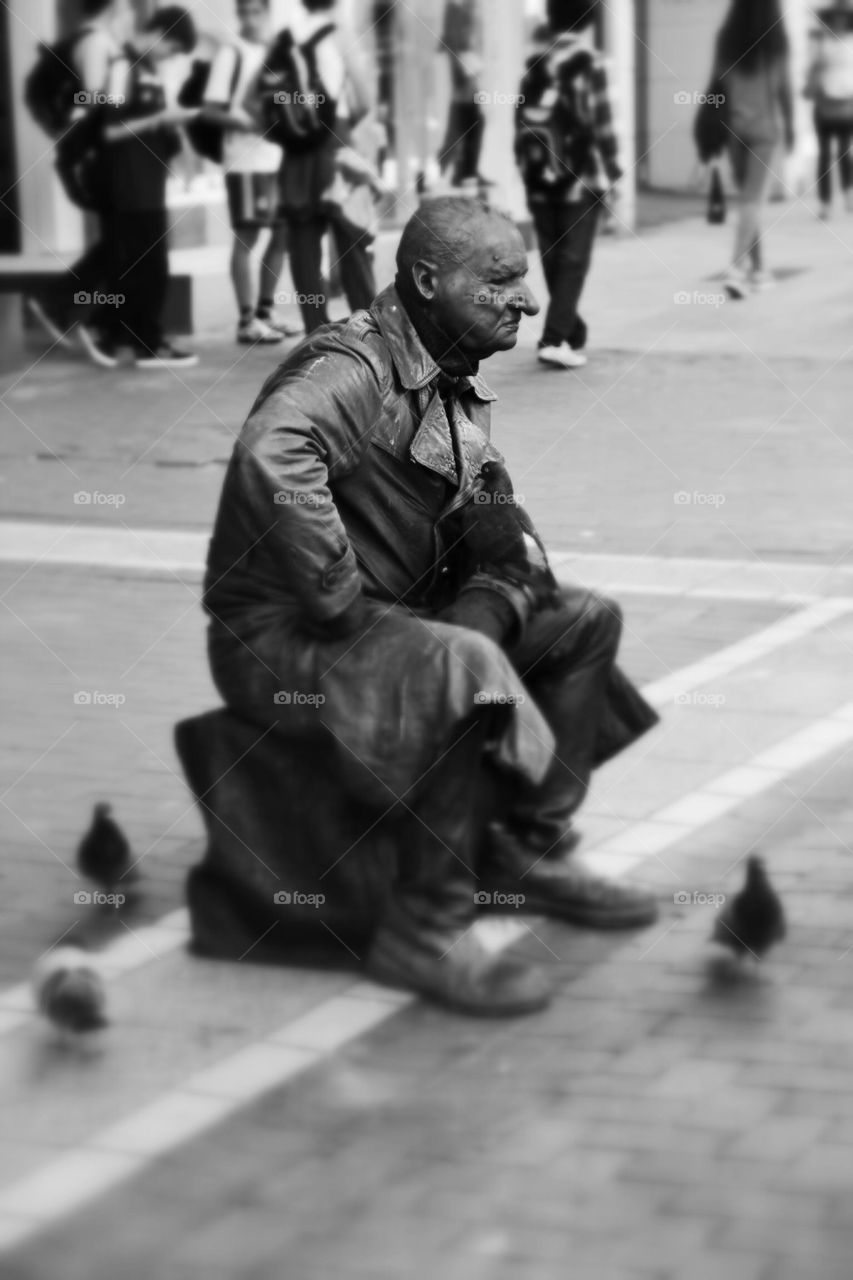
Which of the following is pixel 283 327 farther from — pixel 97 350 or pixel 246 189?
pixel 97 350

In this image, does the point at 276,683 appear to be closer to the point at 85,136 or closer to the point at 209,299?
the point at 85,136

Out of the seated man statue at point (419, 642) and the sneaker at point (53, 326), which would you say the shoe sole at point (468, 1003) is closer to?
the seated man statue at point (419, 642)

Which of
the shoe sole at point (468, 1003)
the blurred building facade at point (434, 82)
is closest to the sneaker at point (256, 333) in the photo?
the blurred building facade at point (434, 82)

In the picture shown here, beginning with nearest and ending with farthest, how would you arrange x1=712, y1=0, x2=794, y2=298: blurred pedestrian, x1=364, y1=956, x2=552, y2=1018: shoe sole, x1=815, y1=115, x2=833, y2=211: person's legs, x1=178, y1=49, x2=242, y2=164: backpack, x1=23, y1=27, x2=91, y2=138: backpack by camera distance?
x1=364, y1=956, x2=552, y2=1018: shoe sole → x1=23, y1=27, x2=91, y2=138: backpack → x1=178, y1=49, x2=242, y2=164: backpack → x1=712, y1=0, x2=794, y2=298: blurred pedestrian → x1=815, y1=115, x2=833, y2=211: person's legs

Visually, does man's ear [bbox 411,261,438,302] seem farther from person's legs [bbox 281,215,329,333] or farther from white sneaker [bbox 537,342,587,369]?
person's legs [bbox 281,215,329,333]

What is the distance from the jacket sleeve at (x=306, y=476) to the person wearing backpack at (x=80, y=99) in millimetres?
8698

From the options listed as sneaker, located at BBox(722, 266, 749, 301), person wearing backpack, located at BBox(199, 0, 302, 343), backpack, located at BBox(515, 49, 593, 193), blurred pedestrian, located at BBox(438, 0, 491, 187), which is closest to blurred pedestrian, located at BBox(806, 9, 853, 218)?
blurred pedestrian, located at BBox(438, 0, 491, 187)

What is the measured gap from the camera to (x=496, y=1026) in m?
4.50

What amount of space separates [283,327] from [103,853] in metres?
9.01

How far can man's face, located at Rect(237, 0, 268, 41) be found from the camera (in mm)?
14883

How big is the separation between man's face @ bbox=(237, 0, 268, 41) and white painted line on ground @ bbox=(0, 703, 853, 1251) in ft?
34.1

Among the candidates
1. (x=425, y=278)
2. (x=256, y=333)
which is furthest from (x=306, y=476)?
(x=256, y=333)

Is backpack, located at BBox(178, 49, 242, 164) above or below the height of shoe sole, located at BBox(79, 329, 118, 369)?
above

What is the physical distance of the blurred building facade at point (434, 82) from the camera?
1548 cm
